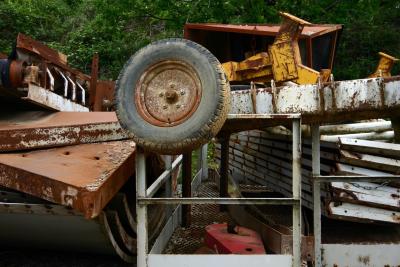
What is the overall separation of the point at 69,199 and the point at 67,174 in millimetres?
216

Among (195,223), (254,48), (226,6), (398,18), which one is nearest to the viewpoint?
(195,223)

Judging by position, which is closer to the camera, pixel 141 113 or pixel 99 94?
pixel 141 113

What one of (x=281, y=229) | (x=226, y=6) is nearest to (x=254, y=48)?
(x=281, y=229)

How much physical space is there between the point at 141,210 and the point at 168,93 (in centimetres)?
78

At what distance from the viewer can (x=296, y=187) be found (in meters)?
2.94

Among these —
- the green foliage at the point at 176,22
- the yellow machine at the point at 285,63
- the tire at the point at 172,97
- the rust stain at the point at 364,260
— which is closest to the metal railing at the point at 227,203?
the tire at the point at 172,97

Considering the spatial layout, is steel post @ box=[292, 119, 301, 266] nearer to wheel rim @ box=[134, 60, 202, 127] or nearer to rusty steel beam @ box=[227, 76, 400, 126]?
rusty steel beam @ box=[227, 76, 400, 126]

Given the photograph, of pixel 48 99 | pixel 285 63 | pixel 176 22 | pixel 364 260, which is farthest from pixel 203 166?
pixel 176 22

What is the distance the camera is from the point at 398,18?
486 inches

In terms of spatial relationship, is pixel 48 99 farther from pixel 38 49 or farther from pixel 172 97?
pixel 172 97

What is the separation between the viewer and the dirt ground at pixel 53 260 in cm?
378

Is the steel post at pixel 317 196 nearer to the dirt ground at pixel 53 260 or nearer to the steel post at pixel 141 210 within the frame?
the steel post at pixel 141 210

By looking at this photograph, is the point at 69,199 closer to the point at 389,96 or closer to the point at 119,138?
the point at 119,138

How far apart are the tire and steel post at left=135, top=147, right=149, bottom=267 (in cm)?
21
